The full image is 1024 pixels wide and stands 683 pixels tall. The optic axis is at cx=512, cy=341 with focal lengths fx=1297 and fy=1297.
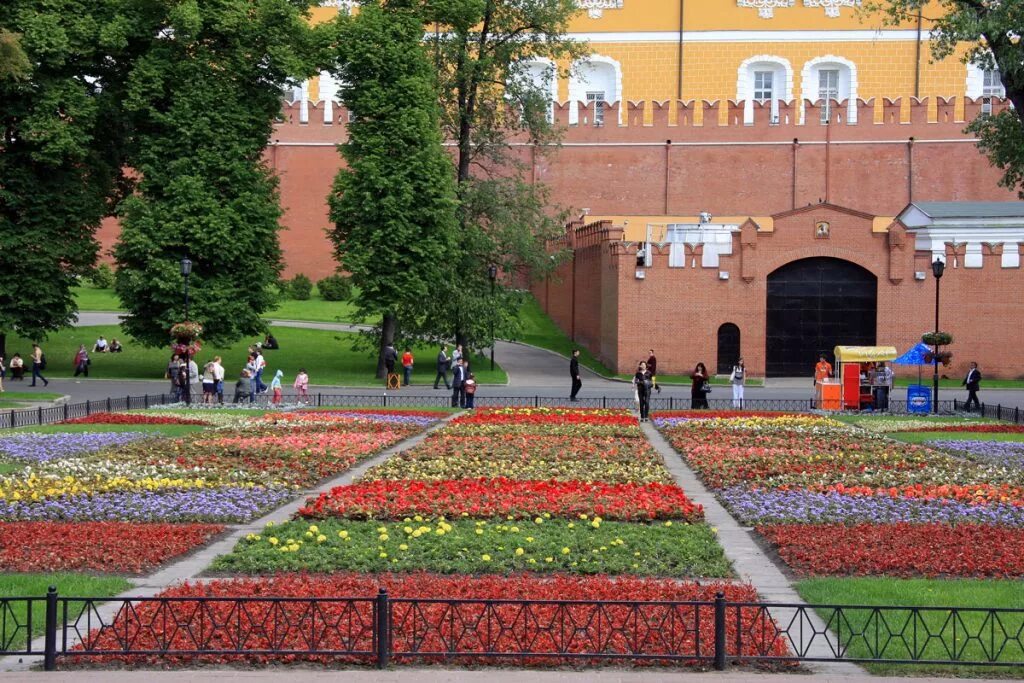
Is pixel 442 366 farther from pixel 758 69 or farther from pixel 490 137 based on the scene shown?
pixel 758 69

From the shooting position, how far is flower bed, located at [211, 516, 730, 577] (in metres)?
11.0

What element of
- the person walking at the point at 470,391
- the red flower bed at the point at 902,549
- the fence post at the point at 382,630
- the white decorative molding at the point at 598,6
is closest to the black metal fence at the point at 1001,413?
the person walking at the point at 470,391

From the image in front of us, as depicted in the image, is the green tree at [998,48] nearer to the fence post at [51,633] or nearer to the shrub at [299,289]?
the fence post at [51,633]

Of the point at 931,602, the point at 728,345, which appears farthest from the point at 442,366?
the point at 931,602

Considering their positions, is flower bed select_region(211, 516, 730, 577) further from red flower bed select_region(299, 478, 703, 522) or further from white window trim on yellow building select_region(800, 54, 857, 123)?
white window trim on yellow building select_region(800, 54, 857, 123)

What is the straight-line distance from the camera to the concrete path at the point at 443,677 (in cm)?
800

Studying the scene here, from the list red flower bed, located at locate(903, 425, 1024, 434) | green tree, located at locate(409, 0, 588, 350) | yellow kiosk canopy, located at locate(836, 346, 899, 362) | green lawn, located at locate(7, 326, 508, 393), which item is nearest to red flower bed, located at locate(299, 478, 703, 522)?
red flower bed, located at locate(903, 425, 1024, 434)

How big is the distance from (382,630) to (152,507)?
6.54m

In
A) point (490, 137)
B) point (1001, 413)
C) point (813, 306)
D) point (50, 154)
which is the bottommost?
point (1001, 413)

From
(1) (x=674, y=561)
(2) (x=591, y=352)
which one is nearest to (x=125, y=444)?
(1) (x=674, y=561)

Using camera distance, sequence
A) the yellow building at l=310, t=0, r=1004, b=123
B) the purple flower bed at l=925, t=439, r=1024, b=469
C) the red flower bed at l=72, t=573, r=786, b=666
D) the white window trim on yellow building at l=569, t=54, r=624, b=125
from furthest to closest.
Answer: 1. the white window trim on yellow building at l=569, t=54, r=624, b=125
2. the yellow building at l=310, t=0, r=1004, b=123
3. the purple flower bed at l=925, t=439, r=1024, b=469
4. the red flower bed at l=72, t=573, r=786, b=666

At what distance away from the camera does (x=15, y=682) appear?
786 cm

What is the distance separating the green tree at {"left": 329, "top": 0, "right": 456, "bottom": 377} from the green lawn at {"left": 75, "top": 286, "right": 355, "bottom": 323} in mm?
12069

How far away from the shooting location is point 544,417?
2622 centimetres
